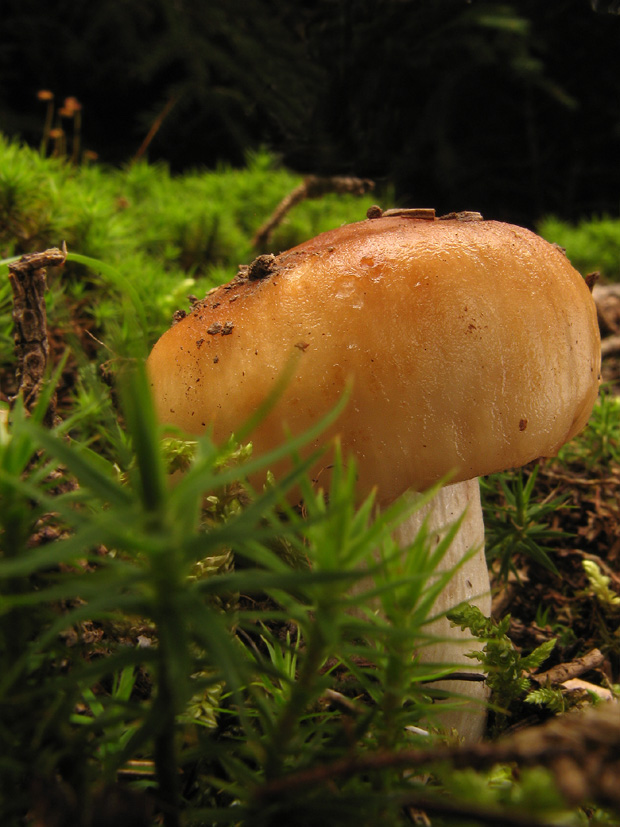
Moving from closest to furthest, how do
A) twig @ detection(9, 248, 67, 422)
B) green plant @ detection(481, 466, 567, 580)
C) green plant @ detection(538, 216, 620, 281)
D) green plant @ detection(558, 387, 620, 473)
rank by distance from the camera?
1. twig @ detection(9, 248, 67, 422)
2. green plant @ detection(481, 466, 567, 580)
3. green plant @ detection(558, 387, 620, 473)
4. green plant @ detection(538, 216, 620, 281)

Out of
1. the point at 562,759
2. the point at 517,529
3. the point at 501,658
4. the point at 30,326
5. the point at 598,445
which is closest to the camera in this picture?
the point at 562,759

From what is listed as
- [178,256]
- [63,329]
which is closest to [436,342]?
[63,329]

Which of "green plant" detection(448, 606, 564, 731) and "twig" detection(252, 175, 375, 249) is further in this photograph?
"twig" detection(252, 175, 375, 249)

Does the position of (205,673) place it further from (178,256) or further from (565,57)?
(565,57)

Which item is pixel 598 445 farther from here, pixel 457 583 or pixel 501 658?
pixel 501 658

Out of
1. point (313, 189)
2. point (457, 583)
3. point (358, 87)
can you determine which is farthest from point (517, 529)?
point (358, 87)

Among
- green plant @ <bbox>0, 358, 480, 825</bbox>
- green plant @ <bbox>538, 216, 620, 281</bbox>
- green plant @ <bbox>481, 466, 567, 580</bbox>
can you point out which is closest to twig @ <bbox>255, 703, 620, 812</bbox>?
green plant @ <bbox>0, 358, 480, 825</bbox>

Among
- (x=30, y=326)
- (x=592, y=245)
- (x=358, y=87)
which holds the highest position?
(x=358, y=87)

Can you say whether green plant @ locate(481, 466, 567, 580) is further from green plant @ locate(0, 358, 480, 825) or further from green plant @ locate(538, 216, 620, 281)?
green plant @ locate(538, 216, 620, 281)
